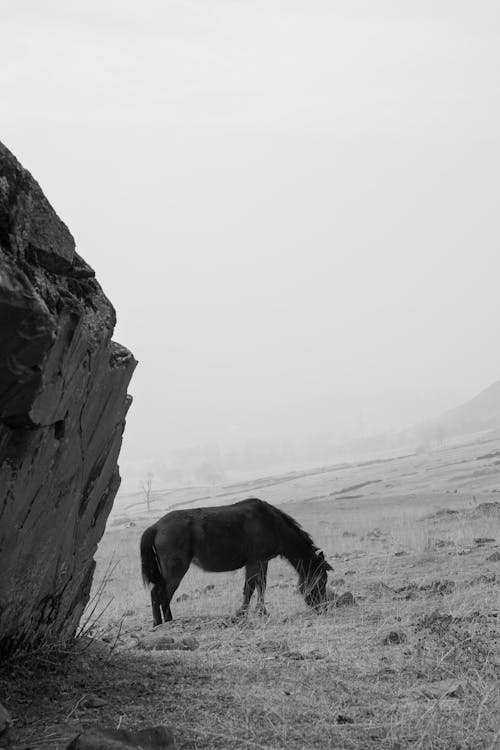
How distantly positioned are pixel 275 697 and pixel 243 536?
26.4 feet

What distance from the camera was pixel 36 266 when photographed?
223 inches

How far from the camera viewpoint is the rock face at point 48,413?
4.98 m

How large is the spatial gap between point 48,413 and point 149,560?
926 centimetres

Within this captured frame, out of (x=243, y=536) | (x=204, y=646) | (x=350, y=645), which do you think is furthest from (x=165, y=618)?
(x=350, y=645)

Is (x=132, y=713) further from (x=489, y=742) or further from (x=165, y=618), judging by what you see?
(x=165, y=618)

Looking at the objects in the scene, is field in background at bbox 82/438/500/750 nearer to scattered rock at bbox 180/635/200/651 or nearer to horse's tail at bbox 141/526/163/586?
scattered rock at bbox 180/635/200/651

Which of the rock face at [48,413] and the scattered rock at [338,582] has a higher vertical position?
the rock face at [48,413]

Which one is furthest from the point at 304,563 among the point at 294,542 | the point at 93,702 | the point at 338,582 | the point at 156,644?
the point at 93,702

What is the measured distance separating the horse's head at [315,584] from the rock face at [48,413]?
589 centimetres

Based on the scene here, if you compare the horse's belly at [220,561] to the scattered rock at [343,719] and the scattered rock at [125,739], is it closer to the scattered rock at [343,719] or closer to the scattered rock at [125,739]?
the scattered rock at [343,719]

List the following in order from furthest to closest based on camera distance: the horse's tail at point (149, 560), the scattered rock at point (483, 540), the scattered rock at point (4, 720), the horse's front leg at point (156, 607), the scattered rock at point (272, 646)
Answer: the scattered rock at point (483, 540) → the horse's tail at point (149, 560) → the horse's front leg at point (156, 607) → the scattered rock at point (272, 646) → the scattered rock at point (4, 720)

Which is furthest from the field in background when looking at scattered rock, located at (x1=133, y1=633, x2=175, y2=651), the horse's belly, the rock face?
the rock face

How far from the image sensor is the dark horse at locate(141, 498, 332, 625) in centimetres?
1415

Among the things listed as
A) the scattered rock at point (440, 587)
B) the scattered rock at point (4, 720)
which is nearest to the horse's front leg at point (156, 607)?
the scattered rock at point (440, 587)
